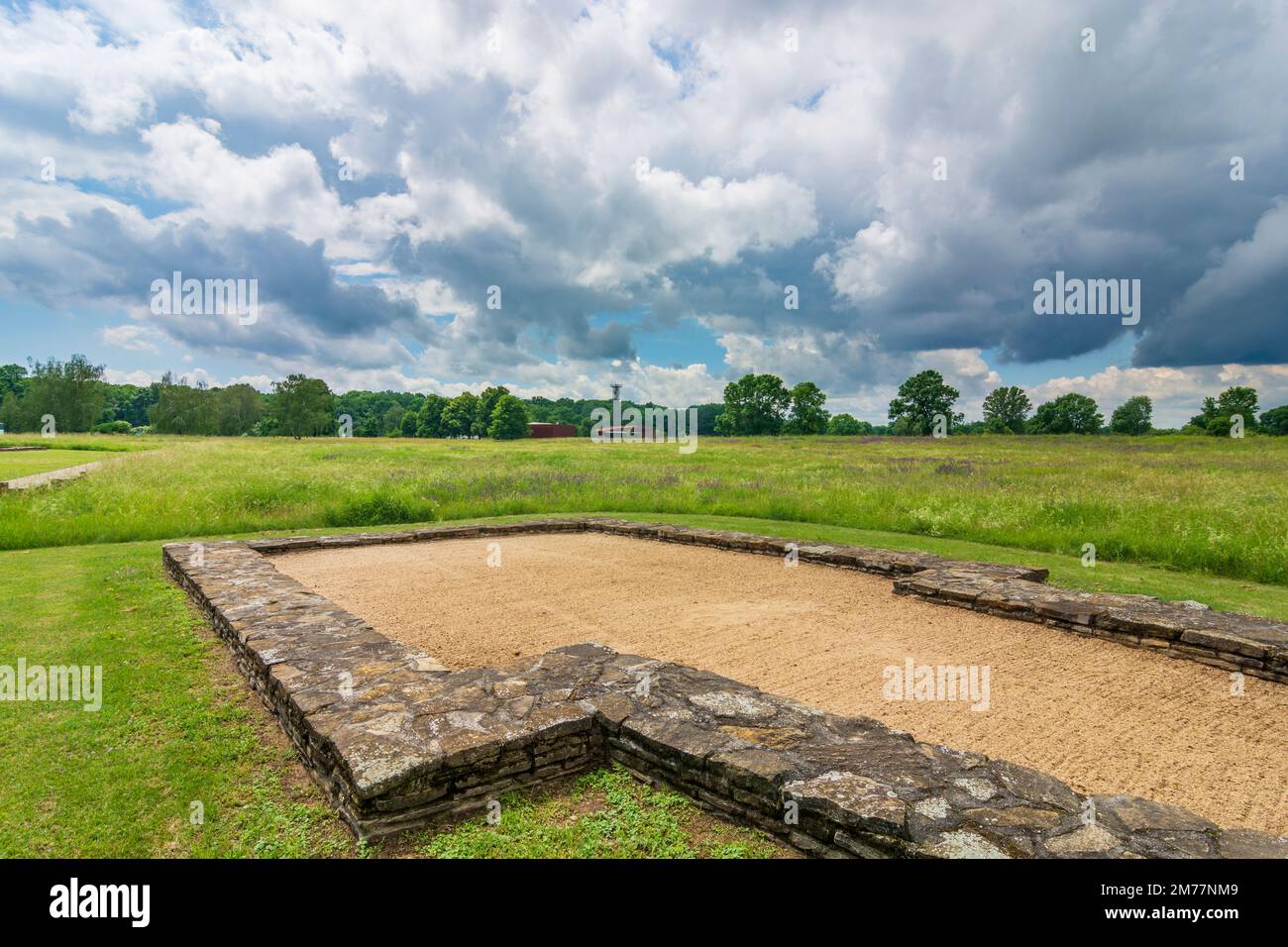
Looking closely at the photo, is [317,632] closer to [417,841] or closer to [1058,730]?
[417,841]

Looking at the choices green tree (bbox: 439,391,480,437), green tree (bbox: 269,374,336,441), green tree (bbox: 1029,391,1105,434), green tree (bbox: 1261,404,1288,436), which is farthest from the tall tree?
green tree (bbox: 1261,404,1288,436)

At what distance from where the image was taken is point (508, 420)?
86.2m

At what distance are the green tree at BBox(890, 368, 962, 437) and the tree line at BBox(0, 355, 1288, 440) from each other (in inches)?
4.3

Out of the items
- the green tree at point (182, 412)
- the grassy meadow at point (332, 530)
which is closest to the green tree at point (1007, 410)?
the grassy meadow at point (332, 530)

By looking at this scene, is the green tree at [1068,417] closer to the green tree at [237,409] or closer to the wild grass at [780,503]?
the wild grass at [780,503]

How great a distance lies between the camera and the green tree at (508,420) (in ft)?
282

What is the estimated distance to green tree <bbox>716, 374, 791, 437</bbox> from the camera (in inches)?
3255

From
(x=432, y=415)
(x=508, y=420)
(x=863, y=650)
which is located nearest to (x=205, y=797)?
(x=863, y=650)

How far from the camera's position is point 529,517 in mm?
14938

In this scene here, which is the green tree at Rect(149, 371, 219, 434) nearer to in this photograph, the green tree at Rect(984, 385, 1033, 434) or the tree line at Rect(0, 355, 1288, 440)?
the tree line at Rect(0, 355, 1288, 440)

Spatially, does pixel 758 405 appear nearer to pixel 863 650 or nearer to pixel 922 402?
pixel 922 402

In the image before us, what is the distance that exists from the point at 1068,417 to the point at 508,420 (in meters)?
72.9

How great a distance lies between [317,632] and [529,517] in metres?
9.33

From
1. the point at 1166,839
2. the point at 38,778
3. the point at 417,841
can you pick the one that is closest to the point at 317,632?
the point at 38,778
